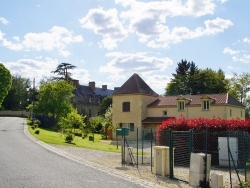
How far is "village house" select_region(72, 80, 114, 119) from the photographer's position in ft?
272

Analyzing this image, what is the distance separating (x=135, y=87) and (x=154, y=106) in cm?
371

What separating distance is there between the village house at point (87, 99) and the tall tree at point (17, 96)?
69.7 ft

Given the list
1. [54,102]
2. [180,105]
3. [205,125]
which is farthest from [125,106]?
[205,125]

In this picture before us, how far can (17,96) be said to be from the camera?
99.9 meters

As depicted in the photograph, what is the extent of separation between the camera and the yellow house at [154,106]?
43.2m

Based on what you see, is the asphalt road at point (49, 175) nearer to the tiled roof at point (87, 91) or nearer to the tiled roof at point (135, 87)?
the tiled roof at point (135, 87)

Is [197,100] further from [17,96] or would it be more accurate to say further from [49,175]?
[17,96]

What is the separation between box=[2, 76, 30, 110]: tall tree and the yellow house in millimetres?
54875

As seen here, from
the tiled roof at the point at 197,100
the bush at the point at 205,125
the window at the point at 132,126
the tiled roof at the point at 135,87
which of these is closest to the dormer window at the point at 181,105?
the tiled roof at the point at 197,100

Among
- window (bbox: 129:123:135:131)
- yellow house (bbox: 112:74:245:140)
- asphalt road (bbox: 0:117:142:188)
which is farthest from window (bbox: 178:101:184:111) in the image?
asphalt road (bbox: 0:117:142:188)

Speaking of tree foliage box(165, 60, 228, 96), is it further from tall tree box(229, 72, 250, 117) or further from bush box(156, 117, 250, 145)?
bush box(156, 117, 250, 145)

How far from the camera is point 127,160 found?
19141mm

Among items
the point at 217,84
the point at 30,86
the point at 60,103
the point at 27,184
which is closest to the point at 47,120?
the point at 60,103

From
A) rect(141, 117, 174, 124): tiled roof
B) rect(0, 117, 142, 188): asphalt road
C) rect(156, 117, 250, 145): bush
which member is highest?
rect(141, 117, 174, 124): tiled roof
